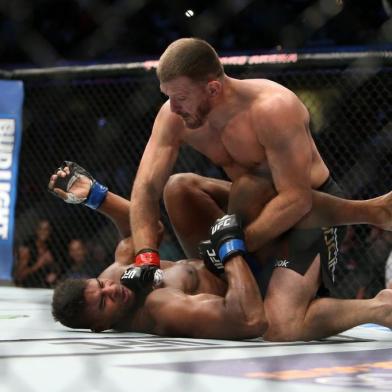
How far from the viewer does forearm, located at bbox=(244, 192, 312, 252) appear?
197cm

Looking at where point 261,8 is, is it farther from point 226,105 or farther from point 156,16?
point 226,105

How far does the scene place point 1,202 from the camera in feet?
12.3

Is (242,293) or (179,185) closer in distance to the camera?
(242,293)

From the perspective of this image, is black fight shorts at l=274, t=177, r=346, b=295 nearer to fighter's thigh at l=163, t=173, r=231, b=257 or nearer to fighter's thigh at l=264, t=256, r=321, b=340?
fighter's thigh at l=264, t=256, r=321, b=340

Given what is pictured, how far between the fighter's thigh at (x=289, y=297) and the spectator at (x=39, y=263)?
7.56ft

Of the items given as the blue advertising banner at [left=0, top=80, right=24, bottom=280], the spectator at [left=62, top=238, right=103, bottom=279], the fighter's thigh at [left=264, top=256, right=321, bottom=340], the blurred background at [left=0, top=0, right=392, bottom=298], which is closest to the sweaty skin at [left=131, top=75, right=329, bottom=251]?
the fighter's thigh at [left=264, top=256, right=321, bottom=340]

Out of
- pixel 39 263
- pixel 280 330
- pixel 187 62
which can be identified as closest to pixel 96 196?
pixel 187 62

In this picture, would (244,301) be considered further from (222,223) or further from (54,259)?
(54,259)

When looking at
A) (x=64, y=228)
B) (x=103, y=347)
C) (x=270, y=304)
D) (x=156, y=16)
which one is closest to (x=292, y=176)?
(x=270, y=304)

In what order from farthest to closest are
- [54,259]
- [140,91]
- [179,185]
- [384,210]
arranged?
1. [54,259]
2. [140,91]
3. [179,185]
4. [384,210]

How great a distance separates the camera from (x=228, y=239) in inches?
75.4

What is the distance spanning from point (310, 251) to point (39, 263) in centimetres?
239

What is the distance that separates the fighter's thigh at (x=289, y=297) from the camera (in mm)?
1959

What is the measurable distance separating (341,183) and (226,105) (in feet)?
5.58
